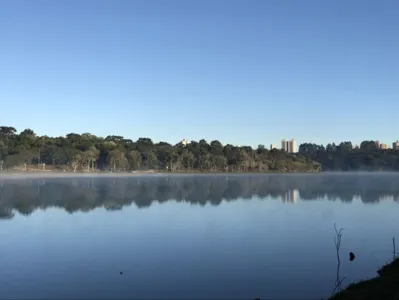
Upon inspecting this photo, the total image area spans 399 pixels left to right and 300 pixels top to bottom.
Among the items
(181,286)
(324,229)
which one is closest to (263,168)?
(324,229)

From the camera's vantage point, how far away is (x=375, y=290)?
504 inches

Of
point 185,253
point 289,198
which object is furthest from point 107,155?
point 185,253

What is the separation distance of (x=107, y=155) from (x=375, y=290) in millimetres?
155679

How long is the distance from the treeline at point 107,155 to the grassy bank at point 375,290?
462 ft

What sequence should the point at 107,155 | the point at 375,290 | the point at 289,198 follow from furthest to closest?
the point at 107,155, the point at 289,198, the point at 375,290

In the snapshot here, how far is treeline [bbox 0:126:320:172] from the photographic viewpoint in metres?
148

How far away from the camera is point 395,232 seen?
26.3 metres

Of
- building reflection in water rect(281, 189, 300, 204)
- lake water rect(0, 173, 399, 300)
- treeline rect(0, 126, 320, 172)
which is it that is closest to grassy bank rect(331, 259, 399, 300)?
lake water rect(0, 173, 399, 300)

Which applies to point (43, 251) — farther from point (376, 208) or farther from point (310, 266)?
point (376, 208)

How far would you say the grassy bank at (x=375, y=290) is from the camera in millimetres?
12086

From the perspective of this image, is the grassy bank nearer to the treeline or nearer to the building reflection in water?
the building reflection in water

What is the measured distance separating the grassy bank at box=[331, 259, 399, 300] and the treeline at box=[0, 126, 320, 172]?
14091 centimetres

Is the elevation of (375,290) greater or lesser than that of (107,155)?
lesser

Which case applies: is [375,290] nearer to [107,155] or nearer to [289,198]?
[289,198]
